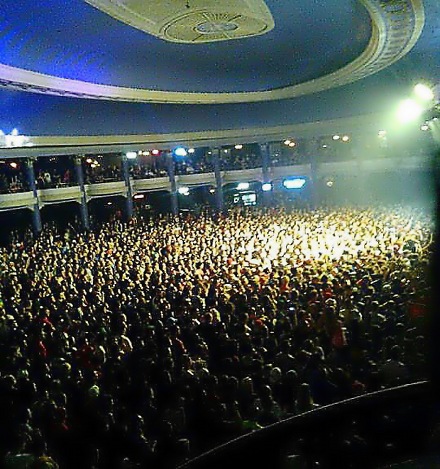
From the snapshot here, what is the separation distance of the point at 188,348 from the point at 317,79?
1070 inches

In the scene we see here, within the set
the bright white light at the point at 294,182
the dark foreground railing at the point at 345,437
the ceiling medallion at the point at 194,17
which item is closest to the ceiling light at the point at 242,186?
the bright white light at the point at 294,182

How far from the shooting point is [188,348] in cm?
868

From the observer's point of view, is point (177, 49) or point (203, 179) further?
point (203, 179)

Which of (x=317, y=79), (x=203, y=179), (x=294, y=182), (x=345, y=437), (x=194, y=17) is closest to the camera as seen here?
(x=345, y=437)

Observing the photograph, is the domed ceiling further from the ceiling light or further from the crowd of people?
the crowd of people

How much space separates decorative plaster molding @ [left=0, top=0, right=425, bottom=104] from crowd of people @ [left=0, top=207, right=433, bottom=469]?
708cm

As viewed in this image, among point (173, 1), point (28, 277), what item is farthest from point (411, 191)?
point (28, 277)

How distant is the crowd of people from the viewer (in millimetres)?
5992

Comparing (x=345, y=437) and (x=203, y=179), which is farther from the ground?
(x=203, y=179)

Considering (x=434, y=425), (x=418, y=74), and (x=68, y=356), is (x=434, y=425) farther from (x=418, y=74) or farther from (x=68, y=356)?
(x=418, y=74)

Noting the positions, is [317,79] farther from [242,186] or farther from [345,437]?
[345,437]

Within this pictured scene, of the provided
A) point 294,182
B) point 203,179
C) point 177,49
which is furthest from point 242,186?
point 177,49

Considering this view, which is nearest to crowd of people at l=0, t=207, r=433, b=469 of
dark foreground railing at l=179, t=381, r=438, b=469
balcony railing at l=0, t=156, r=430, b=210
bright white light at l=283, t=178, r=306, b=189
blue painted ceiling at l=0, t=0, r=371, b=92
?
dark foreground railing at l=179, t=381, r=438, b=469

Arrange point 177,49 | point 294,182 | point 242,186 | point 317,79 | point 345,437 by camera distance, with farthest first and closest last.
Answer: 1. point 242,186
2. point 294,182
3. point 317,79
4. point 177,49
5. point 345,437
